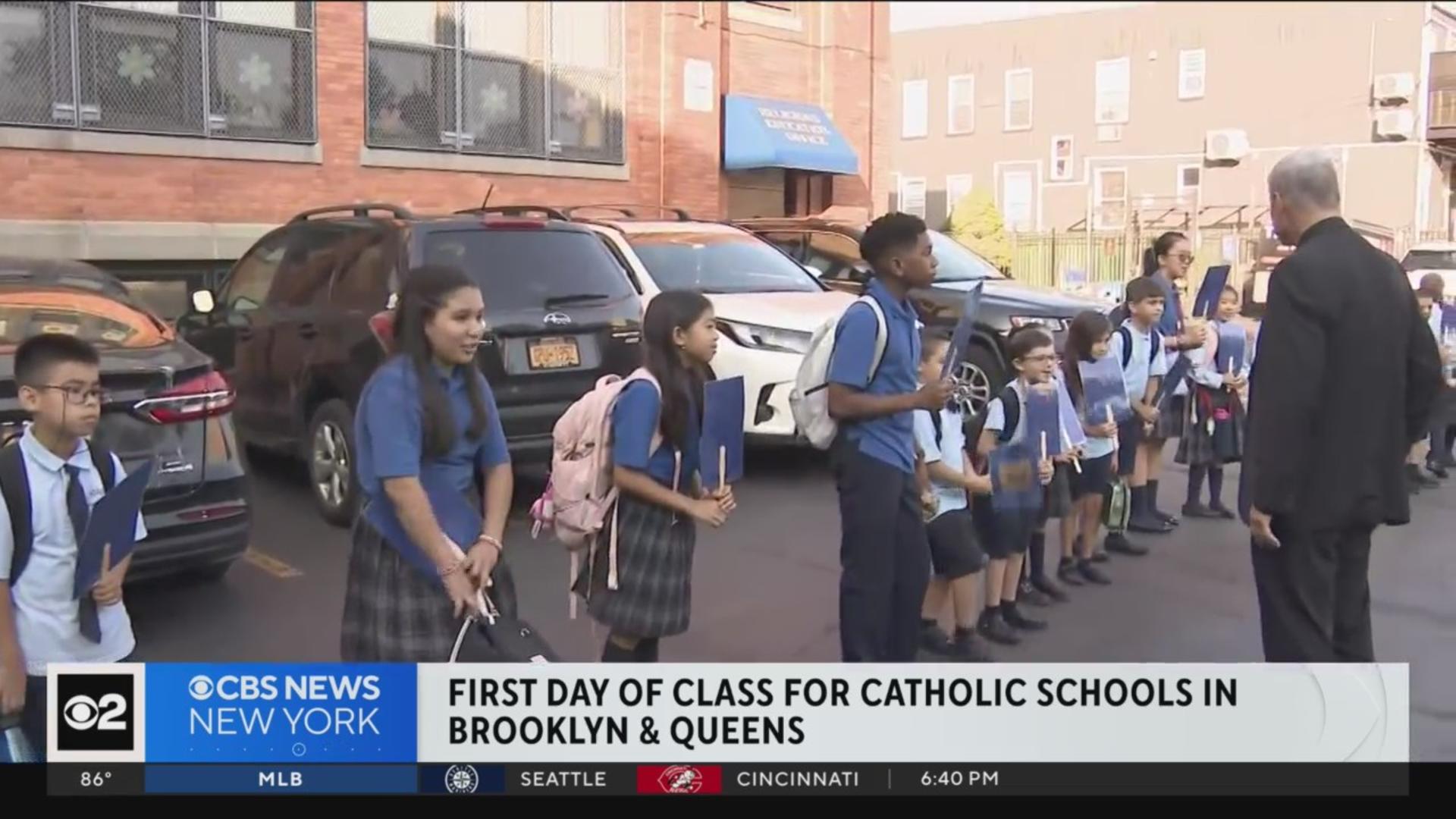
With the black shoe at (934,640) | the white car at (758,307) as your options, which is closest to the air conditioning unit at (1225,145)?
the white car at (758,307)

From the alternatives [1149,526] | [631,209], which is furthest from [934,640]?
[631,209]

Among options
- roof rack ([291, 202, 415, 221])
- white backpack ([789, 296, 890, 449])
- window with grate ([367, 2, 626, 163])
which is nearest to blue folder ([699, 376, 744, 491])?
white backpack ([789, 296, 890, 449])

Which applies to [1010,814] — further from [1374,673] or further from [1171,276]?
[1171,276]

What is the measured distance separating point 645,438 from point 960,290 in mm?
1365

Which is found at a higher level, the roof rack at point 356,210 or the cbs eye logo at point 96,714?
the roof rack at point 356,210

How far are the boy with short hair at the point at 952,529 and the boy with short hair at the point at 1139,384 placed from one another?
0.99 meters

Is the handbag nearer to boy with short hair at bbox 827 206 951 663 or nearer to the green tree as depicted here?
boy with short hair at bbox 827 206 951 663

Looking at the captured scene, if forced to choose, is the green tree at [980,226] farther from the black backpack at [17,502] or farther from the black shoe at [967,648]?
the black backpack at [17,502]

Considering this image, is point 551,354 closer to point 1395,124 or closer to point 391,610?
point 391,610

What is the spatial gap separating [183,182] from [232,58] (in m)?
0.82

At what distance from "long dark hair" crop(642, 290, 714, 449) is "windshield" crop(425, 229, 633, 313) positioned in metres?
1.61

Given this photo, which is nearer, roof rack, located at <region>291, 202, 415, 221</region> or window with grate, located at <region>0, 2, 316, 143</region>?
window with grate, located at <region>0, 2, 316, 143</region>

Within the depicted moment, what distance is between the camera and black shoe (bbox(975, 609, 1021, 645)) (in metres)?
3.85

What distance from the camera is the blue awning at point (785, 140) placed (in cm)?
419
